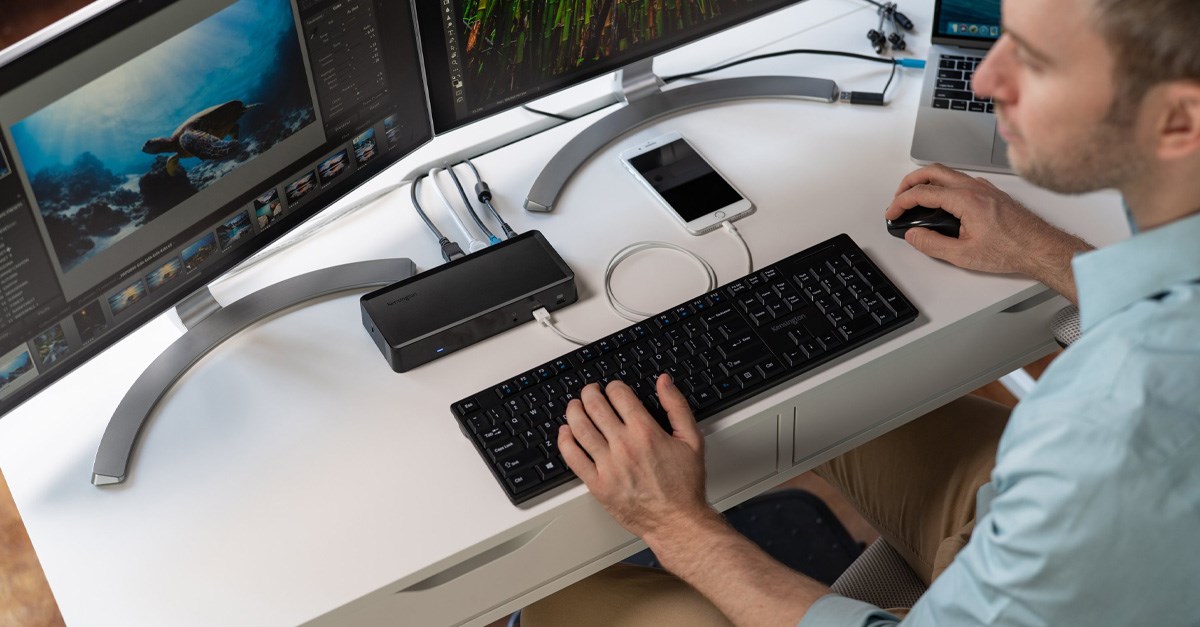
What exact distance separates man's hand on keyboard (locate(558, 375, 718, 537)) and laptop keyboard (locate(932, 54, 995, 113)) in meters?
0.62

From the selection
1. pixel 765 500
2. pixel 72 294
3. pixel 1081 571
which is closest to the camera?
pixel 1081 571

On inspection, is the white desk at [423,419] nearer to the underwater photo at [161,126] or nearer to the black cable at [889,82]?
the black cable at [889,82]

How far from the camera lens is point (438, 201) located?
57.1 inches

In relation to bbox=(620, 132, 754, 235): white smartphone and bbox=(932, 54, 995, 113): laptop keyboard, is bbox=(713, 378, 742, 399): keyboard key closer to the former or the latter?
bbox=(620, 132, 754, 235): white smartphone

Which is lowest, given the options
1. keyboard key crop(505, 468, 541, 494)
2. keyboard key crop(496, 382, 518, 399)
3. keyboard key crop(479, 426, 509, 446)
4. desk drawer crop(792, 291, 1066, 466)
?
desk drawer crop(792, 291, 1066, 466)

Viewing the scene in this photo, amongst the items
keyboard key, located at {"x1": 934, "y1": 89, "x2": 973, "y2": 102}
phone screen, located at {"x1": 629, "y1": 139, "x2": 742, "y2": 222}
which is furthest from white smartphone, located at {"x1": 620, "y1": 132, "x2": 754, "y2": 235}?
keyboard key, located at {"x1": 934, "y1": 89, "x2": 973, "y2": 102}

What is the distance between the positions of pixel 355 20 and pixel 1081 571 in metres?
0.87

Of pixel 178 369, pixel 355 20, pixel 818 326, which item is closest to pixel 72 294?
pixel 178 369

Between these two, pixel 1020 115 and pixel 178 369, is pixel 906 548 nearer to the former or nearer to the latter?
pixel 1020 115

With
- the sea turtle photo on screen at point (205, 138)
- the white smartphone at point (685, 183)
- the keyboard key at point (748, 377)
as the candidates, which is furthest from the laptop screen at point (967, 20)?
the sea turtle photo on screen at point (205, 138)

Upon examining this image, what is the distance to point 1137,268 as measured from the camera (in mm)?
883

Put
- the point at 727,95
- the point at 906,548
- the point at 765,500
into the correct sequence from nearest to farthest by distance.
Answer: the point at 906,548 → the point at 727,95 → the point at 765,500

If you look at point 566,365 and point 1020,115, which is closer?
point 1020,115

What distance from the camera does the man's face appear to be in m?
0.87
